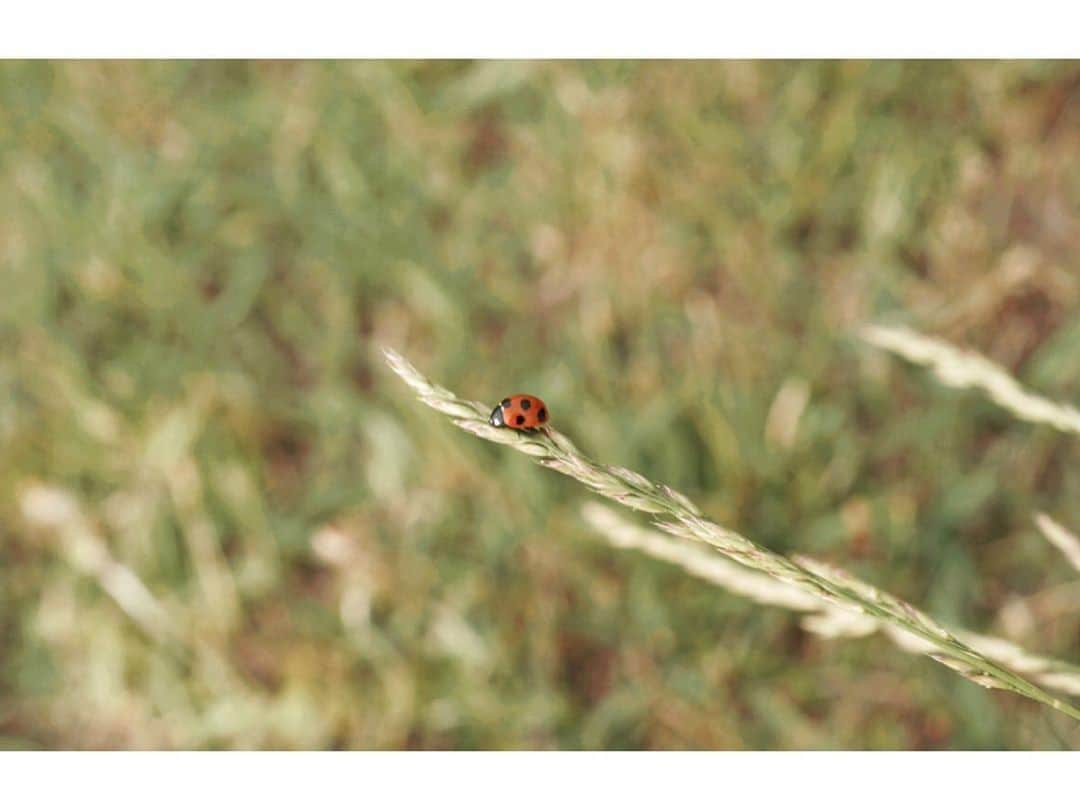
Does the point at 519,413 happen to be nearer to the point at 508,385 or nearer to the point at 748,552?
the point at 748,552

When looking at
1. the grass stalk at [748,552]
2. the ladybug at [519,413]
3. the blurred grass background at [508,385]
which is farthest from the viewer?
the blurred grass background at [508,385]

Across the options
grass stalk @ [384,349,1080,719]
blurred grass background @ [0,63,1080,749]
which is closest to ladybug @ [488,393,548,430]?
grass stalk @ [384,349,1080,719]

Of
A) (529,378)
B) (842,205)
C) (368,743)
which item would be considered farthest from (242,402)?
(842,205)

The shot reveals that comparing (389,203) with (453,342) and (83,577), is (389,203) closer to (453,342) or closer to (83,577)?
(453,342)

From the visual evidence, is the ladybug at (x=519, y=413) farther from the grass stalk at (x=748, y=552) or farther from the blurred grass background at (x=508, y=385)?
the blurred grass background at (x=508, y=385)

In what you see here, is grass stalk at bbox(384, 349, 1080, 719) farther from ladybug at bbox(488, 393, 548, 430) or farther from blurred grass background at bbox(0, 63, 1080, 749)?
blurred grass background at bbox(0, 63, 1080, 749)

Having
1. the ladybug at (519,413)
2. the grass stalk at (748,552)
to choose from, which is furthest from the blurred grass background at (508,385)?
the grass stalk at (748,552)

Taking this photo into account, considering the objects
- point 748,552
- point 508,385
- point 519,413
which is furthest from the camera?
point 508,385

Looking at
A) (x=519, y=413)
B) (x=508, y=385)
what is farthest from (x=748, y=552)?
(x=508, y=385)
